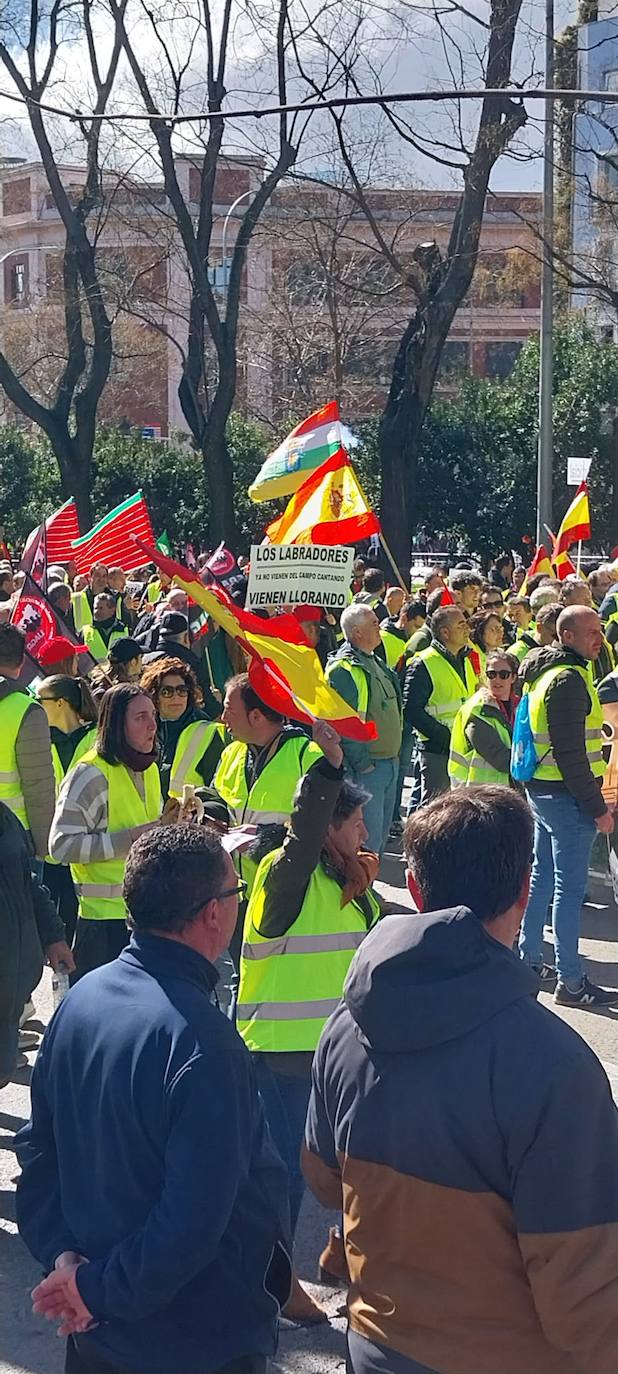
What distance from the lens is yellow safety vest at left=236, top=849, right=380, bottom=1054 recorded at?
4.46 metres

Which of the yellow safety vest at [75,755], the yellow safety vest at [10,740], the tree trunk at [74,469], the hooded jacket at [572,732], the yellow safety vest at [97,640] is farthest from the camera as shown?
the tree trunk at [74,469]

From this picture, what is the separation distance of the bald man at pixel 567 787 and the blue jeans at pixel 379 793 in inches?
60.5

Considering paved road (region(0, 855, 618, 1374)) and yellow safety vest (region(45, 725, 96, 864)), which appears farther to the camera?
yellow safety vest (region(45, 725, 96, 864))

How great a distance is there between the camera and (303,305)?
3875 cm

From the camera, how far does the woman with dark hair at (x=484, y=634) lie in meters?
10.7

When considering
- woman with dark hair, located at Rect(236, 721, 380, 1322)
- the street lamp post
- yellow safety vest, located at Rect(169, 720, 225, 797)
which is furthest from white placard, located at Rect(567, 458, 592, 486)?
woman with dark hair, located at Rect(236, 721, 380, 1322)

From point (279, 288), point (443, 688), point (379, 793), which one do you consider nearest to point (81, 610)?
point (443, 688)

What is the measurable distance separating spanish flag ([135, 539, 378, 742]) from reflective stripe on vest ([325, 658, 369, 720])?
421 cm

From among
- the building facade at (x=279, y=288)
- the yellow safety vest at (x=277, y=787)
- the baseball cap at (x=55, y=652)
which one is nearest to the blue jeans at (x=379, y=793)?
the baseball cap at (x=55, y=652)

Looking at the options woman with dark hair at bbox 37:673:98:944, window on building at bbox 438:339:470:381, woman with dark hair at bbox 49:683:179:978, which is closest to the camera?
woman with dark hair at bbox 49:683:179:978

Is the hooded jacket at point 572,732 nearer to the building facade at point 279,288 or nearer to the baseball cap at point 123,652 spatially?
the baseball cap at point 123,652

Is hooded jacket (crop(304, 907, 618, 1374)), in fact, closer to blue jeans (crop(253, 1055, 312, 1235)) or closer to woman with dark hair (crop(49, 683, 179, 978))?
blue jeans (crop(253, 1055, 312, 1235))

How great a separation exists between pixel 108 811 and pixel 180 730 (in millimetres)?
1794

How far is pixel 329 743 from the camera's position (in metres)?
4.33
